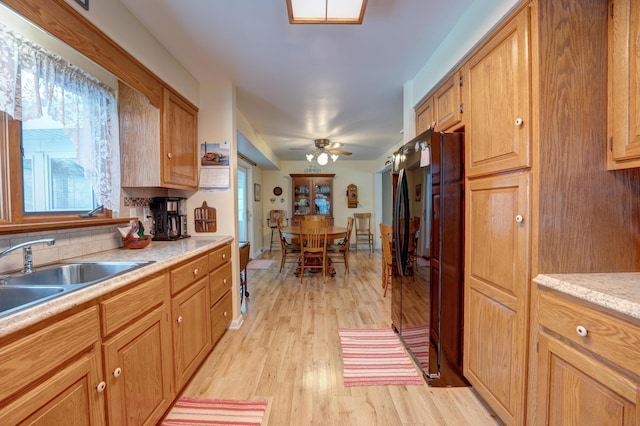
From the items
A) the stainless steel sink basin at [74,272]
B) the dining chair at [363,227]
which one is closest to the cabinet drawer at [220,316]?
the stainless steel sink basin at [74,272]

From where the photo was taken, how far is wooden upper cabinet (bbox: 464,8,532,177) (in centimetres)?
115

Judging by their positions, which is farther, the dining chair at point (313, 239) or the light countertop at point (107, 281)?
the dining chair at point (313, 239)

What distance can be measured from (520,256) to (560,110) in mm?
647

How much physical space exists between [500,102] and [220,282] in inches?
88.8

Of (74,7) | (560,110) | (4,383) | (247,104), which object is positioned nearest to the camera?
(4,383)

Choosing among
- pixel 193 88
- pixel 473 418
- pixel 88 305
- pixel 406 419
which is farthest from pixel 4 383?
pixel 193 88

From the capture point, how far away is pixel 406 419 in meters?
1.44

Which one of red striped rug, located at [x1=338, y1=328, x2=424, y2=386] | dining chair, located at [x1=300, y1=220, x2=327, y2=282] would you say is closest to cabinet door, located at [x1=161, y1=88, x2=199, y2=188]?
dining chair, located at [x1=300, y1=220, x2=327, y2=282]

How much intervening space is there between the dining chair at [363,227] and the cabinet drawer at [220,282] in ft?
14.8

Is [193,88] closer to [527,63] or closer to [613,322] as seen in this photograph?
[527,63]

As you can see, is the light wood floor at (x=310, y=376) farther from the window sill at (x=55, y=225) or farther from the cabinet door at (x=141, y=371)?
the window sill at (x=55, y=225)

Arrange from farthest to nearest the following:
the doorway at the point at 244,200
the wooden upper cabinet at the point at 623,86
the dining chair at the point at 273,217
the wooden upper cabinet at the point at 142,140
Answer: the dining chair at the point at 273,217, the doorway at the point at 244,200, the wooden upper cabinet at the point at 142,140, the wooden upper cabinet at the point at 623,86

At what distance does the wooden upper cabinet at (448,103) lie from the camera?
65.0 inches

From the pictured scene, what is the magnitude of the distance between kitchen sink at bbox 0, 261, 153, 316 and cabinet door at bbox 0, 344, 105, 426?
27 centimetres
